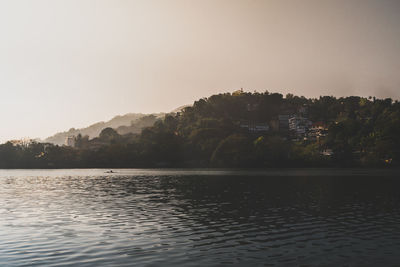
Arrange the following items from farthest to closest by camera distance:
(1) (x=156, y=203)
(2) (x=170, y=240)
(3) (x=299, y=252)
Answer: (1) (x=156, y=203), (2) (x=170, y=240), (3) (x=299, y=252)

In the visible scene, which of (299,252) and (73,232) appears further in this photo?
(73,232)

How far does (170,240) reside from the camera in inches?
1236

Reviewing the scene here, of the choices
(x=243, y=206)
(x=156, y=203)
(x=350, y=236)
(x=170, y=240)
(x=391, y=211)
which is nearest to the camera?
(x=170, y=240)

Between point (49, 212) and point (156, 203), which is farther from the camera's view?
point (156, 203)

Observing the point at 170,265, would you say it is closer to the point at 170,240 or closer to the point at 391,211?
the point at 170,240

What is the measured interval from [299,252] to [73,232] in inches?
765

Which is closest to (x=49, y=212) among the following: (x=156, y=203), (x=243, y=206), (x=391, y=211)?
(x=156, y=203)

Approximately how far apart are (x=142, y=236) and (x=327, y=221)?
20.2 meters

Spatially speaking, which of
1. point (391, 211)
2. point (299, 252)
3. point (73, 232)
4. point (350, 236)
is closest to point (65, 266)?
point (73, 232)

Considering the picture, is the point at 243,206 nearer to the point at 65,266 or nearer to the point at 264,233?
the point at 264,233

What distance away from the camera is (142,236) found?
3309 centimetres

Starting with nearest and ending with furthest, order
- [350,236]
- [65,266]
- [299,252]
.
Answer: [65,266] → [299,252] → [350,236]

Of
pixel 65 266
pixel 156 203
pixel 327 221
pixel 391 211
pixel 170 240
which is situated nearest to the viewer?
pixel 65 266

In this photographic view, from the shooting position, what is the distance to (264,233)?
34969 millimetres
